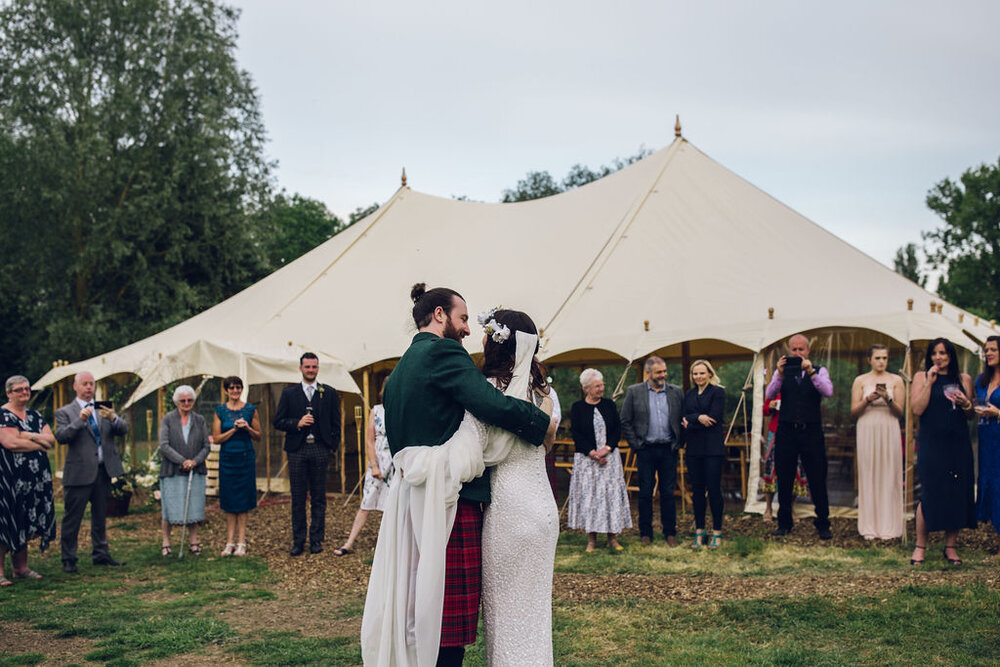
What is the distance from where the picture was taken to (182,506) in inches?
303

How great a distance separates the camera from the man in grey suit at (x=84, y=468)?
6.97 meters

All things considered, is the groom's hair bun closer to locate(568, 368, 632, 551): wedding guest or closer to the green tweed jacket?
the green tweed jacket

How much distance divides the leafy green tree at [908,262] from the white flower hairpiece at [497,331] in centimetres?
4199

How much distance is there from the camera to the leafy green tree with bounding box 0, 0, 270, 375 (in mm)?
21203

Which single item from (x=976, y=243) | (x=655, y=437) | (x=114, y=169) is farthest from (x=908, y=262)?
(x=655, y=437)

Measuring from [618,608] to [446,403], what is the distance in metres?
2.75

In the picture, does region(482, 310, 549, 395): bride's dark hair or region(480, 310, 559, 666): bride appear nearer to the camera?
region(480, 310, 559, 666): bride

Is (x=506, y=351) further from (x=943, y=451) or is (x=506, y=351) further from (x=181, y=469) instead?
(x=181, y=469)

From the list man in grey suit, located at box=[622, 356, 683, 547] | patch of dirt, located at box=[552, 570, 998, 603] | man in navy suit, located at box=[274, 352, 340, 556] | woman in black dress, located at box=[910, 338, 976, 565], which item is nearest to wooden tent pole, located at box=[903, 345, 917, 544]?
woman in black dress, located at box=[910, 338, 976, 565]

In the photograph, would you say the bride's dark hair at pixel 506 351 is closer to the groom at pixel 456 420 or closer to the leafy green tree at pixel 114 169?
the groom at pixel 456 420

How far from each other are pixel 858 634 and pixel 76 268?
68.3 ft

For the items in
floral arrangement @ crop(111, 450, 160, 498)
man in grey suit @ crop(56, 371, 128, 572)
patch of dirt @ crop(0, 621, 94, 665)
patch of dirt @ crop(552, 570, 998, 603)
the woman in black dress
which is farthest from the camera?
floral arrangement @ crop(111, 450, 160, 498)

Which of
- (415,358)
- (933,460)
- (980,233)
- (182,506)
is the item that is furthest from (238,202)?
(980,233)

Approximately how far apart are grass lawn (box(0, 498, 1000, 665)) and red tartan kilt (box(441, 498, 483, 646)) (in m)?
1.43
